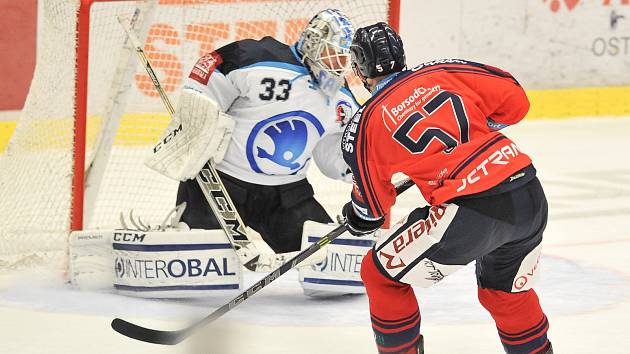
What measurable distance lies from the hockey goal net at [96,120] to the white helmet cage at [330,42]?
0.63 metres

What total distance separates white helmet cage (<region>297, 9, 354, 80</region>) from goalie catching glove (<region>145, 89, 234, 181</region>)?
1.14 ft

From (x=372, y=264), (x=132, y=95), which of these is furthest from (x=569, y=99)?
(x=372, y=264)

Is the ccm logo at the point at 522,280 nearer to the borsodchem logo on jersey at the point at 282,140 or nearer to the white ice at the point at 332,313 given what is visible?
the white ice at the point at 332,313

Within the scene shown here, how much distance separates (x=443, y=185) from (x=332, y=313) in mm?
1291

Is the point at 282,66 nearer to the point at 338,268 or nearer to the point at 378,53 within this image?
the point at 338,268

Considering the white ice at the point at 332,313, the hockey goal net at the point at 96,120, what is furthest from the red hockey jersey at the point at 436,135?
the hockey goal net at the point at 96,120

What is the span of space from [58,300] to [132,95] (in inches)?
65.9

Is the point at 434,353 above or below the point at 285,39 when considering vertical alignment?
below

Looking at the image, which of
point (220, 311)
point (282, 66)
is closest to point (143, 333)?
point (220, 311)

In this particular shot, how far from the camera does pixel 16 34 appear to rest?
6430 mm

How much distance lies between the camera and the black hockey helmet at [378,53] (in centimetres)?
320

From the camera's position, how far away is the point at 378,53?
3.19m

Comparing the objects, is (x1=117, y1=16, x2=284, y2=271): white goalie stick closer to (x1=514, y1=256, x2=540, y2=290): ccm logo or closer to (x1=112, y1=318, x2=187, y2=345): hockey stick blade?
(x1=112, y1=318, x2=187, y2=345): hockey stick blade

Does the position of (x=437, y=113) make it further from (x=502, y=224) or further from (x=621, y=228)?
(x=621, y=228)
